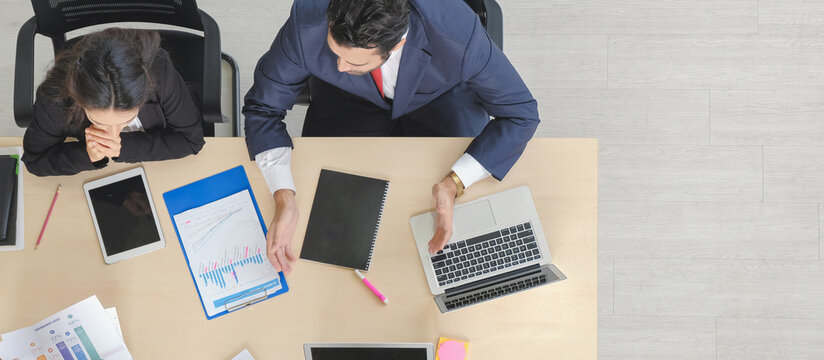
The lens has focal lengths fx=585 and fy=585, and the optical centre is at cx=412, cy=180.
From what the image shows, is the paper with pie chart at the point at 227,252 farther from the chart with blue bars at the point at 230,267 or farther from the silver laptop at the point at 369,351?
the silver laptop at the point at 369,351

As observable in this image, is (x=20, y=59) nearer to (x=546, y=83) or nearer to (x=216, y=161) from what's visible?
(x=216, y=161)

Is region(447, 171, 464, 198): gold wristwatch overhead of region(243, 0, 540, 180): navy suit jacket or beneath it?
beneath

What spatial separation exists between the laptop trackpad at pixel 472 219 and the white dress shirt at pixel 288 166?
65mm

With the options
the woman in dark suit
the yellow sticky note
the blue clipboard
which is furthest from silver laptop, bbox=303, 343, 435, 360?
the woman in dark suit

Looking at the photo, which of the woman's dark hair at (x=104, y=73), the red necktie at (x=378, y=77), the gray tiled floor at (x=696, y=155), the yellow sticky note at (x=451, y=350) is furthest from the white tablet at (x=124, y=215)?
the gray tiled floor at (x=696, y=155)

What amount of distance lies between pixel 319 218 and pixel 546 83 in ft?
3.95

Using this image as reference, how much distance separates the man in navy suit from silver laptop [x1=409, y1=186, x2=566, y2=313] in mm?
44

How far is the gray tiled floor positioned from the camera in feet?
7.14

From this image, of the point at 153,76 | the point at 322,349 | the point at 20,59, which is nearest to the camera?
the point at 322,349

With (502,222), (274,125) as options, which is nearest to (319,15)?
(274,125)

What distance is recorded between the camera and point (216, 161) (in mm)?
1521

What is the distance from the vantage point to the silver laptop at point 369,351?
49.8 inches

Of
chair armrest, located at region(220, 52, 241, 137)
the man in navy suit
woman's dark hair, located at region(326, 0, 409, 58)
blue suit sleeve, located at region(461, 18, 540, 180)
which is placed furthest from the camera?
Answer: chair armrest, located at region(220, 52, 241, 137)

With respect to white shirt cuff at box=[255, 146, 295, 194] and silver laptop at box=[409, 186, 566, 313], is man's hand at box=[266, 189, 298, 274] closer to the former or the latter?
white shirt cuff at box=[255, 146, 295, 194]
